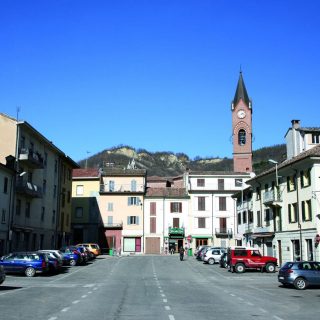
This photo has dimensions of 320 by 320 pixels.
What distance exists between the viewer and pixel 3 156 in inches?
1722

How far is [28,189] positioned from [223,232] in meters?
39.0

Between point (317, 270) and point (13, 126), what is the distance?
30174 mm

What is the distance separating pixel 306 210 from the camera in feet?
131

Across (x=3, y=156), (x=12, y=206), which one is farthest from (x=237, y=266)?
(x=3, y=156)

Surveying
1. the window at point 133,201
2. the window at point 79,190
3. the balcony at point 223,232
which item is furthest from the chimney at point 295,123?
the window at point 79,190

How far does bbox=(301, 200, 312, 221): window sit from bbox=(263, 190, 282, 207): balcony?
4648mm

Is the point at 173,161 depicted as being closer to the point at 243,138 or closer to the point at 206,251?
the point at 243,138

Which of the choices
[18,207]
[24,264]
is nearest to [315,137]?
[18,207]

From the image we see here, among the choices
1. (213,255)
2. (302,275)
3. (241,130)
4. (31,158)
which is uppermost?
(241,130)

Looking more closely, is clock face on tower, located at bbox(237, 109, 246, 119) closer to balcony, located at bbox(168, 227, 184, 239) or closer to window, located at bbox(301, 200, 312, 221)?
balcony, located at bbox(168, 227, 184, 239)

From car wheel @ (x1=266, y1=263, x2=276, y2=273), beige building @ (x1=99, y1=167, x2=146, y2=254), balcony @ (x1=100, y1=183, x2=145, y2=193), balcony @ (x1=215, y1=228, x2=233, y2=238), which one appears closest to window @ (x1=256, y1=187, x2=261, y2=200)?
car wheel @ (x1=266, y1=263, x2=276, y2=273)

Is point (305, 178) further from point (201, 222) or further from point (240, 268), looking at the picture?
point (201, 222)

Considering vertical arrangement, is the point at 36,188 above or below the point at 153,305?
above

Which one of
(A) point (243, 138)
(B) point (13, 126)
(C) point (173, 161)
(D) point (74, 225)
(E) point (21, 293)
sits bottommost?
(E) point (21, 293)
